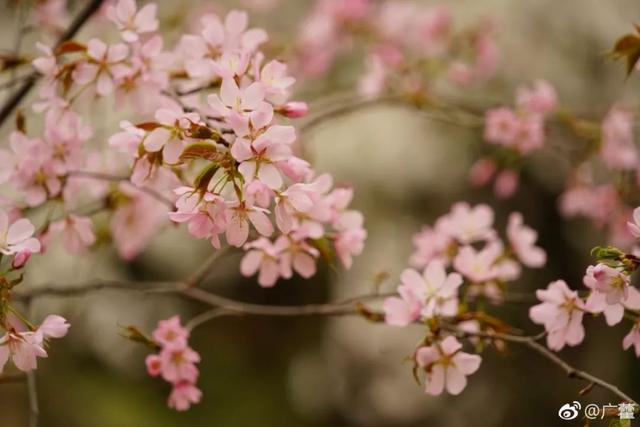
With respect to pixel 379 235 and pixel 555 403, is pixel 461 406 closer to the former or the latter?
pixel 555 403

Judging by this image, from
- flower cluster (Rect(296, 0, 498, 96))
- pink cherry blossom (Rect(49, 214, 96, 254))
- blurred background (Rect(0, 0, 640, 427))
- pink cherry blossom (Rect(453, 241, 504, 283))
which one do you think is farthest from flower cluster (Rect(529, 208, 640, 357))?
blurred background (Rect(0, 0, 640, 427))

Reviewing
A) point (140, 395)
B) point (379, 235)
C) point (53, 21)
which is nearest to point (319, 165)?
point (379, 235)

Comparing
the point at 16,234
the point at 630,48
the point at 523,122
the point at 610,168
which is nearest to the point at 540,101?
the point at 523,122

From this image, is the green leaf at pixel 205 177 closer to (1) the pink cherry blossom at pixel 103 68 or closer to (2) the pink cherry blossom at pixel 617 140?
(1) the pink cherry blossom at pixel 103 68

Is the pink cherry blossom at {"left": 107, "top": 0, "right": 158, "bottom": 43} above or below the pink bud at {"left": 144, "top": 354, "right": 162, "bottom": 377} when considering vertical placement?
above

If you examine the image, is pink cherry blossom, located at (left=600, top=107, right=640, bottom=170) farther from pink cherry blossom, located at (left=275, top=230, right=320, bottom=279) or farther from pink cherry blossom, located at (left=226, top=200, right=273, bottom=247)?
pink cherry blossom, located at (left=226, top=200, right=273, bottom=247)

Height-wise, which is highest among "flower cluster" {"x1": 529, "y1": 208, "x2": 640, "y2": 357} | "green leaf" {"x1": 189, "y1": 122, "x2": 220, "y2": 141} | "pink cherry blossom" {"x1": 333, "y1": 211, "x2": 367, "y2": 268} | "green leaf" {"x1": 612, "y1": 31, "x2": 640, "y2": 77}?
"green leaf" {"x1": 612, "y1": 31, "x2": 640, "y2": 77}

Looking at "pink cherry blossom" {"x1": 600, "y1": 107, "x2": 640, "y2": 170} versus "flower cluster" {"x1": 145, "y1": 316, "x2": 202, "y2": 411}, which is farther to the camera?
"pink cherry blossom" {"x1": 600, "y1": 107, "x2": 640, "y2": 170}

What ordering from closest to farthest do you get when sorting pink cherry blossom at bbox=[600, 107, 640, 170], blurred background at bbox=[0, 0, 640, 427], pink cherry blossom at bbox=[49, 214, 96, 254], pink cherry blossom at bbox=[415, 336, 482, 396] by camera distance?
pink cherry blossom at bbox=[415, 336, 482, 396], pink cherry blossom at bbox=[49, 214, 96, 254], pink cherry blossom at bbox=[600, 107, 640, 170], blurred background at bbox=[0, 0, 640, 427]
